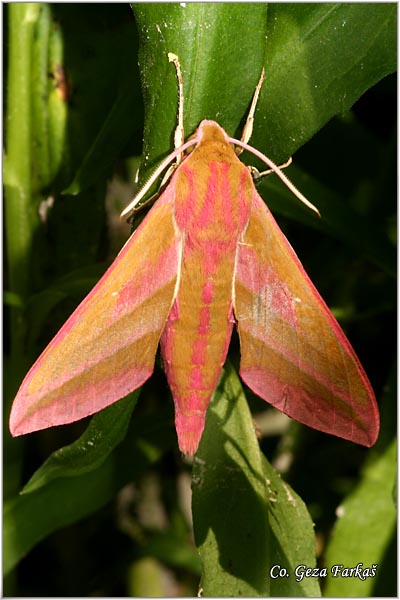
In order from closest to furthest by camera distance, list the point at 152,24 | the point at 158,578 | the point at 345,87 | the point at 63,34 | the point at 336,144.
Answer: the point at 152,24 < the point at 345,87 < the point at 63,34 < the point at 336,144 < the point at 158,578

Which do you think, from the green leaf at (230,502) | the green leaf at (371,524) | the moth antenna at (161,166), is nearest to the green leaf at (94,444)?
the green leaf at (230,502)

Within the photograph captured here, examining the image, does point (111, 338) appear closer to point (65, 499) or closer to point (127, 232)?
point (65, 499)

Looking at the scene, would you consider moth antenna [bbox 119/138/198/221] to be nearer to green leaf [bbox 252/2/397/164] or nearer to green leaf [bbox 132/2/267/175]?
green leaf [bbox 132/2/267/175]

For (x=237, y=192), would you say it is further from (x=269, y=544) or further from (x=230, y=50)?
(x=269, y=544)

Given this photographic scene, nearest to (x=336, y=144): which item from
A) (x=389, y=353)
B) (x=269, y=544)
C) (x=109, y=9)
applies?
(x=389, y=353)

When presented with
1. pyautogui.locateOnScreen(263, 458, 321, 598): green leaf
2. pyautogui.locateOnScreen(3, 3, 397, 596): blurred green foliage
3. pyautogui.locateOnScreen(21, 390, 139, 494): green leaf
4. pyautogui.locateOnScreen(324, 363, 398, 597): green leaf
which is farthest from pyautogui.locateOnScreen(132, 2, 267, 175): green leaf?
pyautogui.locateOnScreen(324, 363, 398, 597): green leaf
